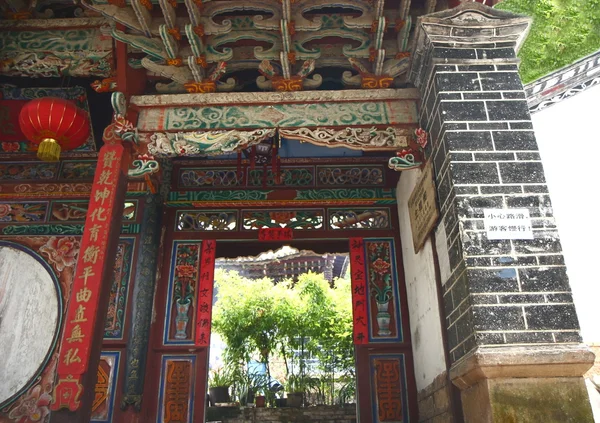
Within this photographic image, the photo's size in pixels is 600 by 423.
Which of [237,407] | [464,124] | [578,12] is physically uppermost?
[578,12]

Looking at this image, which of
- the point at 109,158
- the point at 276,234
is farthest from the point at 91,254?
the point at 276,234

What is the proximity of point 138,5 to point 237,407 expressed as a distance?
648cm

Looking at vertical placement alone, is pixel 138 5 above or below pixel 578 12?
below

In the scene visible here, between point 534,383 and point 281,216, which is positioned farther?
point 281,216

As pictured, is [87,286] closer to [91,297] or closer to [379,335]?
[91,297]

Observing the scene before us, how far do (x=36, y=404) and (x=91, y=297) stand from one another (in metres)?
2.05

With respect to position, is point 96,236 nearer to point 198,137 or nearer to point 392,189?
point 198,137

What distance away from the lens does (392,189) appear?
559cm

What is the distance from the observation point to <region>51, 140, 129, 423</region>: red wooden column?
10.5 ft

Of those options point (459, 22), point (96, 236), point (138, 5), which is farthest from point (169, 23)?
point (459, 22)

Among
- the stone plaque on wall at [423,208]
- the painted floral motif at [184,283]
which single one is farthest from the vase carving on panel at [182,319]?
the stone plaque on wall at [423,208]

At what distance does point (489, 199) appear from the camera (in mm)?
3178

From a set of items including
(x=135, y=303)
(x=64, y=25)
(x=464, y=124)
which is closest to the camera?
(x=464, y=124)

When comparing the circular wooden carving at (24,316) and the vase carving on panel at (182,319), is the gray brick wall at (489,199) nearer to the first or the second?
the vase carving on panel at (182,319)
